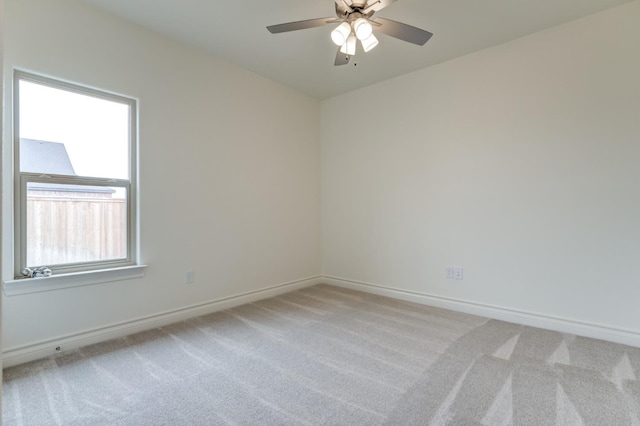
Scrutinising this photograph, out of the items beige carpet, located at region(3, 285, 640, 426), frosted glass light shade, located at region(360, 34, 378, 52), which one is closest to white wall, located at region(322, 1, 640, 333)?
beige carpet, located at region(3, 285, 640, 426)

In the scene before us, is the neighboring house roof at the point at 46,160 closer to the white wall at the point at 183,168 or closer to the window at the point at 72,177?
the window at the point at 72,177

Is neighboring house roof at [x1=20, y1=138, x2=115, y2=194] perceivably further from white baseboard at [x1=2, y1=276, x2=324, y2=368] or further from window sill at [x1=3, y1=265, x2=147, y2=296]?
white baseboard at [x1=2, y1=276, x2=324, y2=368]

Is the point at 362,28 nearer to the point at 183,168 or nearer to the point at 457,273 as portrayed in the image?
the point at 183,168

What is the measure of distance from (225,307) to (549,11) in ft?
13.4

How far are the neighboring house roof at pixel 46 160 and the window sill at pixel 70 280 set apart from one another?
27.1 inches

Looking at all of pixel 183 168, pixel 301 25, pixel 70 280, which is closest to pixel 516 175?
pixel 301 25

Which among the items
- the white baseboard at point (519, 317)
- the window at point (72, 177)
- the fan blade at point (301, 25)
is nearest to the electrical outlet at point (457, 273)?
the white baseboard at point (519, 317)

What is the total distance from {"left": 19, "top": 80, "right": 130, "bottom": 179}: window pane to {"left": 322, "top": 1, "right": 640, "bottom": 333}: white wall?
9.00 feet

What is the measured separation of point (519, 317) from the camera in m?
3.17

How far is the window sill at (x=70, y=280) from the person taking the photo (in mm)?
2373

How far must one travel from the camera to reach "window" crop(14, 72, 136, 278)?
2.48 meters

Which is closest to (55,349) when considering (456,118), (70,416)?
(70,416)

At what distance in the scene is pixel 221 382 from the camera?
2197mm

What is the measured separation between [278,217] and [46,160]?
7.72 feet
